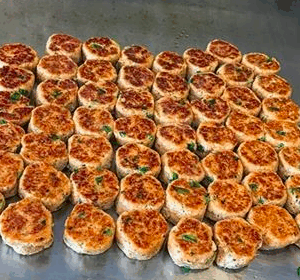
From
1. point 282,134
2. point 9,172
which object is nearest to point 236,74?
point 282,134

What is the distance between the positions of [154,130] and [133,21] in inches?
78.3

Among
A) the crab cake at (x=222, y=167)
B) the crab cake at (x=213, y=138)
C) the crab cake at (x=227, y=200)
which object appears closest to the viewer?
the crab cake at (x=227, y=200)

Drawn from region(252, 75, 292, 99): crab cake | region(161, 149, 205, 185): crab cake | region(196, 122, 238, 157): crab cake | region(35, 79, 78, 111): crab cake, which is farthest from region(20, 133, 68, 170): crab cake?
region(252, 75, 292, 99): crab cake

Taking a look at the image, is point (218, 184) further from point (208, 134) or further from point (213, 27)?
point (213, 27)

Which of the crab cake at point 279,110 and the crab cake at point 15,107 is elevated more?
the crab cake at point 279,110

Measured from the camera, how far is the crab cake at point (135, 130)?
468 cm

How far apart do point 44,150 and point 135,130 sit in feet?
2.59

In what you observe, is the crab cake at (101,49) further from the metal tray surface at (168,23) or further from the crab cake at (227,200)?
the crab cake at (227,200)

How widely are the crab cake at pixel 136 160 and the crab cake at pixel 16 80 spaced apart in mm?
1073

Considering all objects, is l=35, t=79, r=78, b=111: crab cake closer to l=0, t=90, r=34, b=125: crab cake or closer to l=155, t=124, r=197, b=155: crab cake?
l=0, t=90, r=34, b=125: crab cake

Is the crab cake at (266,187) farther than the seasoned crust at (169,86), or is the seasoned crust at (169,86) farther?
the seasoned crust at (169,86)

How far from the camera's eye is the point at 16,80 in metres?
4.95

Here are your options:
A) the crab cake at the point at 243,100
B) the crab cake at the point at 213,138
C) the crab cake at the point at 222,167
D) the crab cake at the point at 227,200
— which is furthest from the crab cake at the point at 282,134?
the crab cake at the point at 227,200

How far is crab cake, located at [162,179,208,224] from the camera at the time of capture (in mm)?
4203
